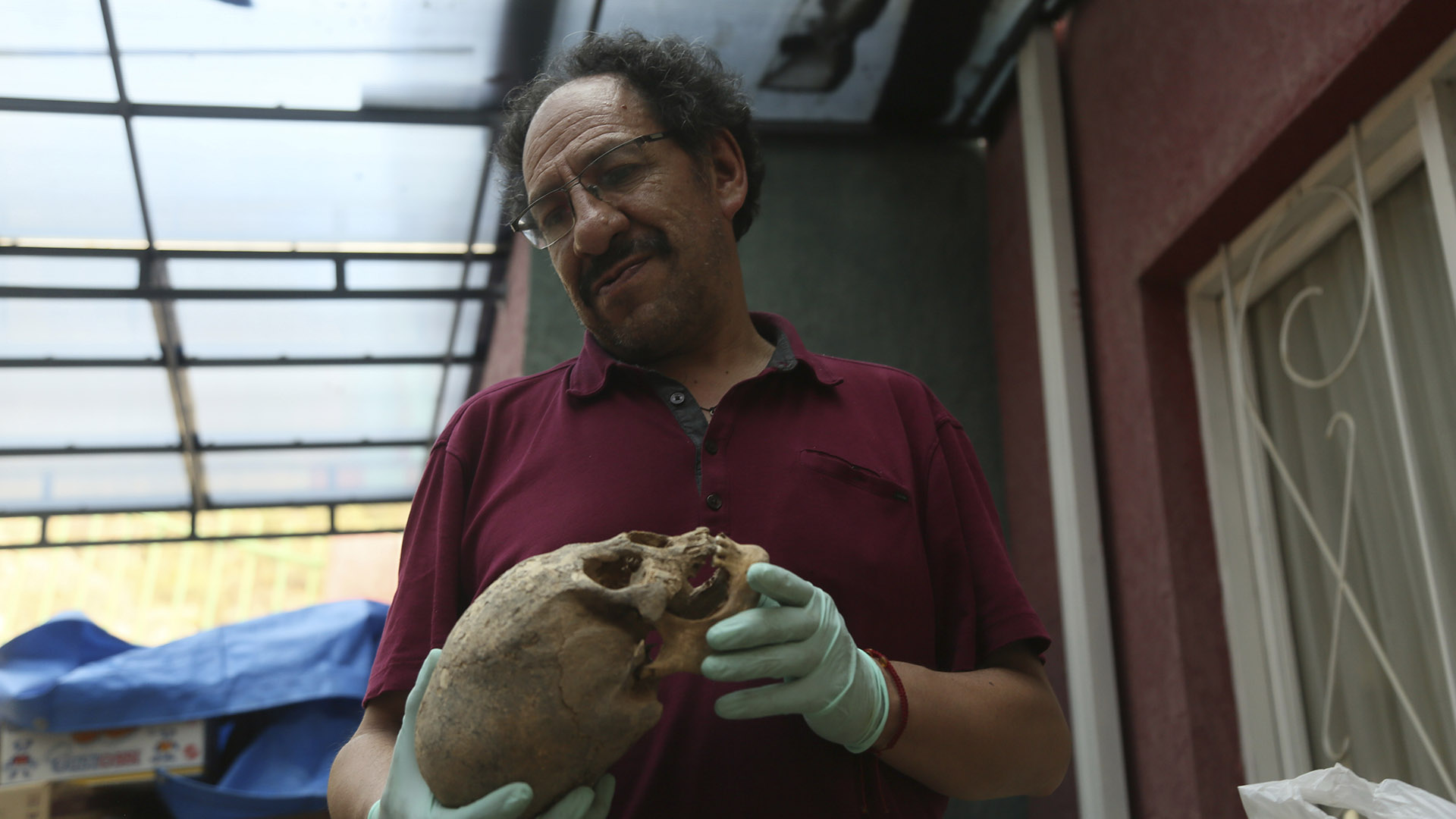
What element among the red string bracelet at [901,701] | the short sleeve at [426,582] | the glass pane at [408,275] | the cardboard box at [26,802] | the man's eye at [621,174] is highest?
the glass pane at [408,275]

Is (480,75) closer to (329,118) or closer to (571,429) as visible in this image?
(329,118)

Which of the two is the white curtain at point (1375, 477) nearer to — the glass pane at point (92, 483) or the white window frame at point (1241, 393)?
the white window frame at point (1241, 393)

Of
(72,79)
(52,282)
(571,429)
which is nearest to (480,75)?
(72,79)

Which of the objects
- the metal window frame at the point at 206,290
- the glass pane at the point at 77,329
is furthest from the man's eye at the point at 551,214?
the glass pane at the point at 77,329

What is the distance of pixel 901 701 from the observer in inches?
51.4

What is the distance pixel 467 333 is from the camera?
5.63m

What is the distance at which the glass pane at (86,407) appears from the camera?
17.7 feet

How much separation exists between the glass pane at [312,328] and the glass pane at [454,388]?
222 mm

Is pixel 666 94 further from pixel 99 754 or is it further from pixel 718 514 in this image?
pixel 99 754

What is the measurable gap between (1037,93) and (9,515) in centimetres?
→ 606

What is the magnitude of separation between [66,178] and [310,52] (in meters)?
1.33

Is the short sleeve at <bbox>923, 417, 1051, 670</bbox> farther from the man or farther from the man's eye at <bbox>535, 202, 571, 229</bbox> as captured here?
the man's eye at <bbox>535, 202, 571, 229</bbox>

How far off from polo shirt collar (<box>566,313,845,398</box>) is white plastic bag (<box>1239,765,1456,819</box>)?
0.86m

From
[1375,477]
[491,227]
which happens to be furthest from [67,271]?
[1375,477]
